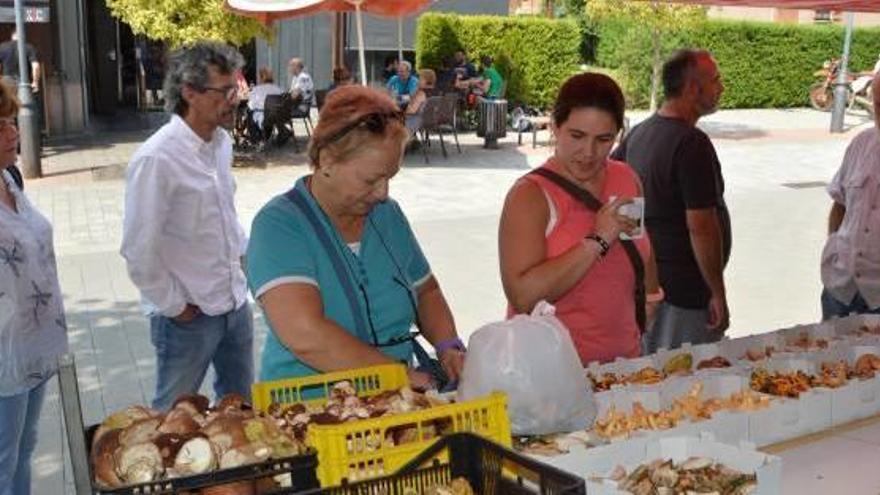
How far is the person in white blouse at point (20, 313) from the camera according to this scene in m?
2.97

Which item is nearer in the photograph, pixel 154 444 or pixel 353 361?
pixel 154 444

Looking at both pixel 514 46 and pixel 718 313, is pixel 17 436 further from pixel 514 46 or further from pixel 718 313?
pixel 514 46

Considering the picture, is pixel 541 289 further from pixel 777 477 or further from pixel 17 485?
pixel 17 485

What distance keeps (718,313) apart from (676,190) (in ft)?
1.85

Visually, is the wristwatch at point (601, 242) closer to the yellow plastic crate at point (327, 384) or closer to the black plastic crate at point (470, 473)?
the yellow plastic crate at point (327, 384)

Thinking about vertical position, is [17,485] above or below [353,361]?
below

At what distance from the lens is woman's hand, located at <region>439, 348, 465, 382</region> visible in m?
2.55

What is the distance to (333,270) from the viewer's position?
97.2 inches

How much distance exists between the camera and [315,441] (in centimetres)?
168

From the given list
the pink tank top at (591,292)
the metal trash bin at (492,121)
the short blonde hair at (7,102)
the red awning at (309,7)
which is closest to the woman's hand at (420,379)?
the pink tank top at (591,292)

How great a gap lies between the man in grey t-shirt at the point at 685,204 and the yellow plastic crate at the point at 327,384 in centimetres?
213

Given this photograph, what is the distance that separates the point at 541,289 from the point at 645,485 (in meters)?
1.00

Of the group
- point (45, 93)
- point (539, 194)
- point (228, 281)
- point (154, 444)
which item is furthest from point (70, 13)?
point (154, 444)

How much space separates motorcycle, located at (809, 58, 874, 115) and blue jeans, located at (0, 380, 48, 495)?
73.5 ft
